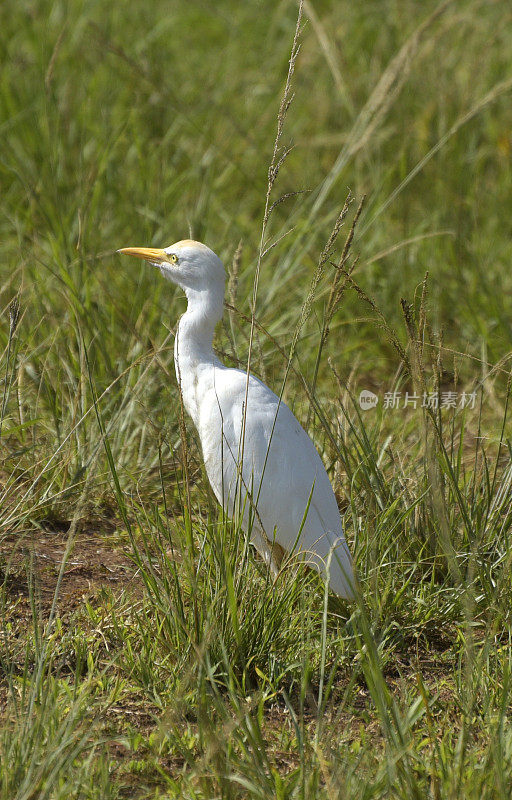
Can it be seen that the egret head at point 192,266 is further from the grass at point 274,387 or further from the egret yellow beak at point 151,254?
the grass at point 274,387

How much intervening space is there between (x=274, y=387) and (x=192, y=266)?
0.56 meters

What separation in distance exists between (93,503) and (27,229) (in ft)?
6.18

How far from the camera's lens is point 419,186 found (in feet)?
16.4

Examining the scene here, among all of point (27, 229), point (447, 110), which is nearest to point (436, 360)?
point (27, 229)

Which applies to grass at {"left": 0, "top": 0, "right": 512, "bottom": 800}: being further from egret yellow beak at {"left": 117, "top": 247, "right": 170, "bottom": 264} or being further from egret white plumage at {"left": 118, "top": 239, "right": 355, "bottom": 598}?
egret yellow beak at {"left": 117, "top": 247, "right": 170, "bottom": 264}

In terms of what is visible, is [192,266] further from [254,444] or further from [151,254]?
[254,444]

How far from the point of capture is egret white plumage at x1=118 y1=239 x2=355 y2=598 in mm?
2830

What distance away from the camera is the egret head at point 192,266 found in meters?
3.03

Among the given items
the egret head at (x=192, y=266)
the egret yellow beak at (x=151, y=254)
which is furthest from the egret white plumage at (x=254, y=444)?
the egret yellow beak at (x=151, y=254)

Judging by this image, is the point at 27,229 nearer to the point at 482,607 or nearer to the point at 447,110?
the point at 447,110

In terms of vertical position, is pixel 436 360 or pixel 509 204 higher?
pixel 509 204

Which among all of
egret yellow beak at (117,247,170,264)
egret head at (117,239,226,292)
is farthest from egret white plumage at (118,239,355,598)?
egret yellow beak at (117,247,170,264)

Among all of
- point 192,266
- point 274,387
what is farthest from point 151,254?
point 274,387

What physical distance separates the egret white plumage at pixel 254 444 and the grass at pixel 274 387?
0.10 meters
